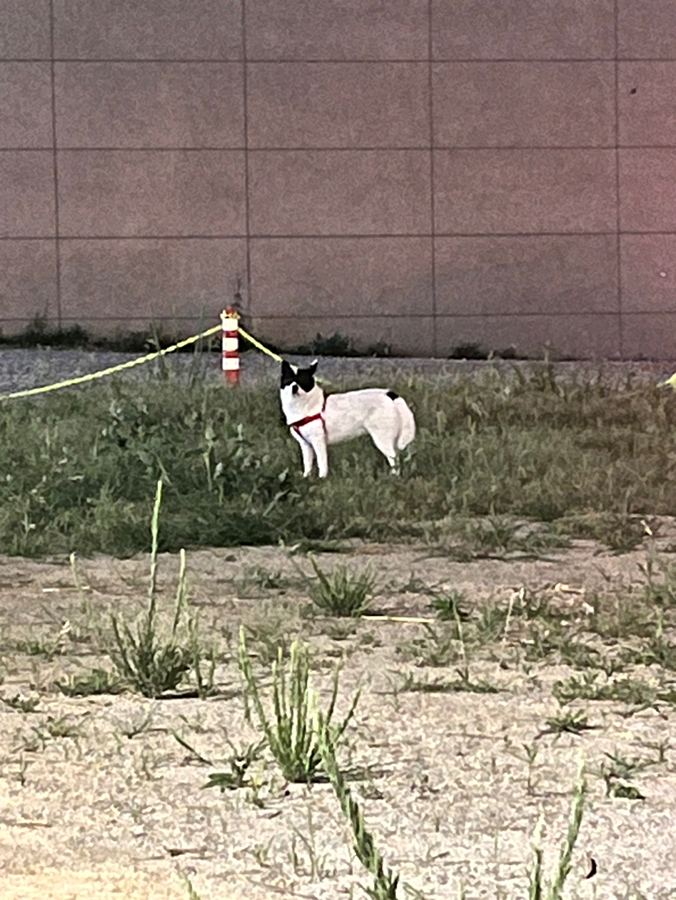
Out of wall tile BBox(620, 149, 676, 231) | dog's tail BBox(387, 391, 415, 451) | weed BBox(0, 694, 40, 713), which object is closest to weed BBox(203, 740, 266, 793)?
weed BBox(0, 694, 40, 713)

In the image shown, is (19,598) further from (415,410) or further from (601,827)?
(415,410)

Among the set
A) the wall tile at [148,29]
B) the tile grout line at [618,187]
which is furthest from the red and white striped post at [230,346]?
the tile grout line at [618,187]

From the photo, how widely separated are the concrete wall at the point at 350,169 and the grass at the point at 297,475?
29.3 ft

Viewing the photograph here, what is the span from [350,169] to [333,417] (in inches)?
484

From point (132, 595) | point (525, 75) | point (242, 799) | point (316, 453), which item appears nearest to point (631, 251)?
point (525, 75)

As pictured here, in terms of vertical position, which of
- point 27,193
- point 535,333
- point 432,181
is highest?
point 432,181

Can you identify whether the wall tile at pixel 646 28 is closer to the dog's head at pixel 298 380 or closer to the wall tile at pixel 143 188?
the wall tile at pixel 143 188

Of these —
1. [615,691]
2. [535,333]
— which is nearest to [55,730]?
[615,691]

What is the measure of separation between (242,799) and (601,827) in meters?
0.86

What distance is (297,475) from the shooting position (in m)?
9.98

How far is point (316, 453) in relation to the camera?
988 cm

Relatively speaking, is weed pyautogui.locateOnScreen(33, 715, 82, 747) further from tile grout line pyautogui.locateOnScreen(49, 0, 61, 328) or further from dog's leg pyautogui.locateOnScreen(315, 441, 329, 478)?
tile grout line pyautogui.locateOnScreen(49, 0, 61, 328)

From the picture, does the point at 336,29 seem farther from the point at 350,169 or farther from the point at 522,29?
the point at 522,29

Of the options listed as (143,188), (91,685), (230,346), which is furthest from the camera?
(143,188)
